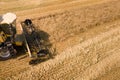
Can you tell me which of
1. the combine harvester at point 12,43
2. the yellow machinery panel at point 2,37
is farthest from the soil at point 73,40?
the yellow machinery panel at point 2,37

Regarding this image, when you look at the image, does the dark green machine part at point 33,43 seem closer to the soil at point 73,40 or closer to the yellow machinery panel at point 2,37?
the soil at point 73,40

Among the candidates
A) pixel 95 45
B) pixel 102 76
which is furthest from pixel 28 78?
pixel 95 45

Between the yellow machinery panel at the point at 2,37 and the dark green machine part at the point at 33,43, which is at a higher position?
the yellow machinery panel at the point at 2,37

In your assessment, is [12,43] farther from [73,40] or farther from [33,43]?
[73,40]

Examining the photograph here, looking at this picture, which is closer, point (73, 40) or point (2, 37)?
point (2, 37)

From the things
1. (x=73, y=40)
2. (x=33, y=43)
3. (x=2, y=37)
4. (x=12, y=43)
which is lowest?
(x=73, y=40)

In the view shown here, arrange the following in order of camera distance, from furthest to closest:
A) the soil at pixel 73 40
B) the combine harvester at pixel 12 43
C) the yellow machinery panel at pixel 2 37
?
1. the combine harvester at pixel 12 43
2. the yellow machinery panel at pixel 2 37
3. the soil at pixel 73 40

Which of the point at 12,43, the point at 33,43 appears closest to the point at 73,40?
the point at 33,43

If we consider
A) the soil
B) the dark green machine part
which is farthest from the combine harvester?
the soil

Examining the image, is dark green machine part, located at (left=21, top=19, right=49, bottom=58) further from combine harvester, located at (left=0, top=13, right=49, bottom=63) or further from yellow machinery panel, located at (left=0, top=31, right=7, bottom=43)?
yellow machinery panel, located at (left=0, top=31, right=7, bottom=43)

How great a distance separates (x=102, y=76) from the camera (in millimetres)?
11875

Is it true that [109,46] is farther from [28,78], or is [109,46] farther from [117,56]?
[28,78]

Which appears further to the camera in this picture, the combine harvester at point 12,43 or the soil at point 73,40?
Result: the combine harvester at point 12,43

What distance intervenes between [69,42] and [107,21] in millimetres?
4665
